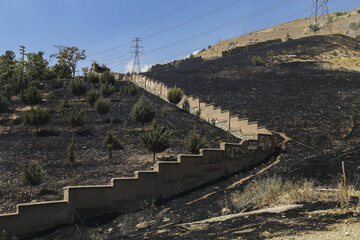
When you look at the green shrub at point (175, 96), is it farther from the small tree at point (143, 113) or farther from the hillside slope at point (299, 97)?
the small tree at point (143, 113)

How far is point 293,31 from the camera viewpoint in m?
111

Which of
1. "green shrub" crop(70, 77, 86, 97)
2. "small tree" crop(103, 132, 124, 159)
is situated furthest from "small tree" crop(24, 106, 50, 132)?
"green shrub" crop(70, 77, 86, 97)

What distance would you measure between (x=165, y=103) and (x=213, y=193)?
56.2ft

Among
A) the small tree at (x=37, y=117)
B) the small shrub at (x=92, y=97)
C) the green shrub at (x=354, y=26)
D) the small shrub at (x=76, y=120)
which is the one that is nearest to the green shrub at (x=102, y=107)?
the small shrub at (x=76, y=120)

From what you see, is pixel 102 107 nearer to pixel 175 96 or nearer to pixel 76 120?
pixel 76 120

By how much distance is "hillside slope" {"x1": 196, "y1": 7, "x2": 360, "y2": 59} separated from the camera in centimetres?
9197

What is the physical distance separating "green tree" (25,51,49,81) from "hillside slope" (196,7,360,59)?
4757 cm

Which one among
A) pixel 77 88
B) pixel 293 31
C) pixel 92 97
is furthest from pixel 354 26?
pixel 92 97

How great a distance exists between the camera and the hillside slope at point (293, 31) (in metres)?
92.0

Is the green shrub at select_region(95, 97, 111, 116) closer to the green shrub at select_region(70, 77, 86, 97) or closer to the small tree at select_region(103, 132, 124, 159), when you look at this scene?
the small tree at select_region(103, 132, 124, 159)

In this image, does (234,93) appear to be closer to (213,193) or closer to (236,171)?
(236,171)

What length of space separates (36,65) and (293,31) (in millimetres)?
88701

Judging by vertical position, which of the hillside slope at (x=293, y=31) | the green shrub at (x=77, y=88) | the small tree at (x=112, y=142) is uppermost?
the hillside slope at (x=293, y=31)

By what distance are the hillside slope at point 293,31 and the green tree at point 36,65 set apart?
47.6m
